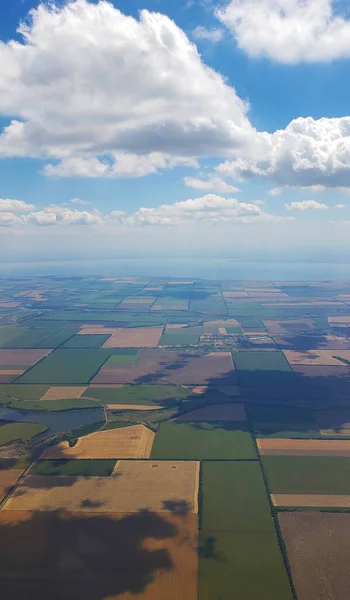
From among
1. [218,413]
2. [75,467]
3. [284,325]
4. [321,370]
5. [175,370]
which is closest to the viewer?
[75,467]

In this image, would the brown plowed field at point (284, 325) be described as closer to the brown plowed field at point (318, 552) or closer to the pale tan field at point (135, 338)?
the pale tan field at point (135, 338)

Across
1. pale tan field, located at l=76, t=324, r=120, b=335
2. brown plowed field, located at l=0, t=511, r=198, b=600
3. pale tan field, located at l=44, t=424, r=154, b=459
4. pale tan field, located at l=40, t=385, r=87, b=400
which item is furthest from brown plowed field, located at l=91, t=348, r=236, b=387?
brown plowed field, located at l=0, t=511, r=198, b=600

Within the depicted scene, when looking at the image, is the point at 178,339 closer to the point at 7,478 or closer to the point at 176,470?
the point at 176,470

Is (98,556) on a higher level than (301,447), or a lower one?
lower

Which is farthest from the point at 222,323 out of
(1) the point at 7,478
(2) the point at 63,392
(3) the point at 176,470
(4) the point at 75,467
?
(1) the point at 7,478

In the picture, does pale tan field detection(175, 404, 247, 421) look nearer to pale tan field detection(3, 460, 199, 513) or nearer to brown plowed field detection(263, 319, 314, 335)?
pale tan field detection(3, 460, 199, 513)

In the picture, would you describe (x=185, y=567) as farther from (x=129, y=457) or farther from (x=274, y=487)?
(x=129, y=457)
